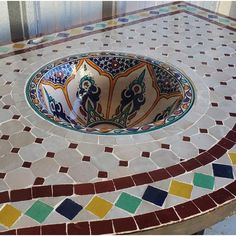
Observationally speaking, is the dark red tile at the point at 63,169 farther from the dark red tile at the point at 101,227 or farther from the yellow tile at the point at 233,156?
the yellow tile at the point at 233,156

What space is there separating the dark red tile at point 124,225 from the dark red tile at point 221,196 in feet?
1.77

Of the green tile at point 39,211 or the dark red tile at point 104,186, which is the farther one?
the dark red tile at point 104,186

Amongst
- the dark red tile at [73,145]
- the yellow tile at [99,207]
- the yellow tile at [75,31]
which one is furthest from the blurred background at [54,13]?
the yellow tile at [99,207]

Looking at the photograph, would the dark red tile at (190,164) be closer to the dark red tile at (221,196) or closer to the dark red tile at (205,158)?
the dark red tile at (205,158)

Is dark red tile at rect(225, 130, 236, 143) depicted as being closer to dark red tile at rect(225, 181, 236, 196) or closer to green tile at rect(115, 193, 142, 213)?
dark red tile at rect(225, 181, 236, 196)

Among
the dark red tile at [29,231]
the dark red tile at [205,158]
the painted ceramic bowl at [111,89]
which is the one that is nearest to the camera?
the dark red tile at [29,231]

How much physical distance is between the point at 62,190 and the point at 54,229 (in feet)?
0.92

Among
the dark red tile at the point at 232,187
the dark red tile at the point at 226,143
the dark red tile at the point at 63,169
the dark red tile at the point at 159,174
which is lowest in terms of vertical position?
the dark red tile at the point at 63,169

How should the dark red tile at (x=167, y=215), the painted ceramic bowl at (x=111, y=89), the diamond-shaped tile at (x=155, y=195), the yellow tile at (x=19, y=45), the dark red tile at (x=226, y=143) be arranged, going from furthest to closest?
the yellow tile at (x=19, y=45) < the painted ceramic bowl at (x=111, y=89) < the dark red tile at (x=226, y=143) < the diamond-shaped tile at (x=155, y=195) < the dark red tile at (x=167, y=215)

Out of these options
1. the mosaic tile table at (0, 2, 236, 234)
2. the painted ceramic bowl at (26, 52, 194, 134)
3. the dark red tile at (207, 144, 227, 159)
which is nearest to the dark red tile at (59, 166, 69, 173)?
the mosaic tile table at (0, 2, 236, 234)

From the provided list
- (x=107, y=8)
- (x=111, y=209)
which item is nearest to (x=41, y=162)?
(x=111, y=209)

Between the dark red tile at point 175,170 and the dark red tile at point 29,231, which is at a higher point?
the dark red tile at point 175,170

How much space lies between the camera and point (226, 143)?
2.58 m

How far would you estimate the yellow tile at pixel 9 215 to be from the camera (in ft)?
6.28
